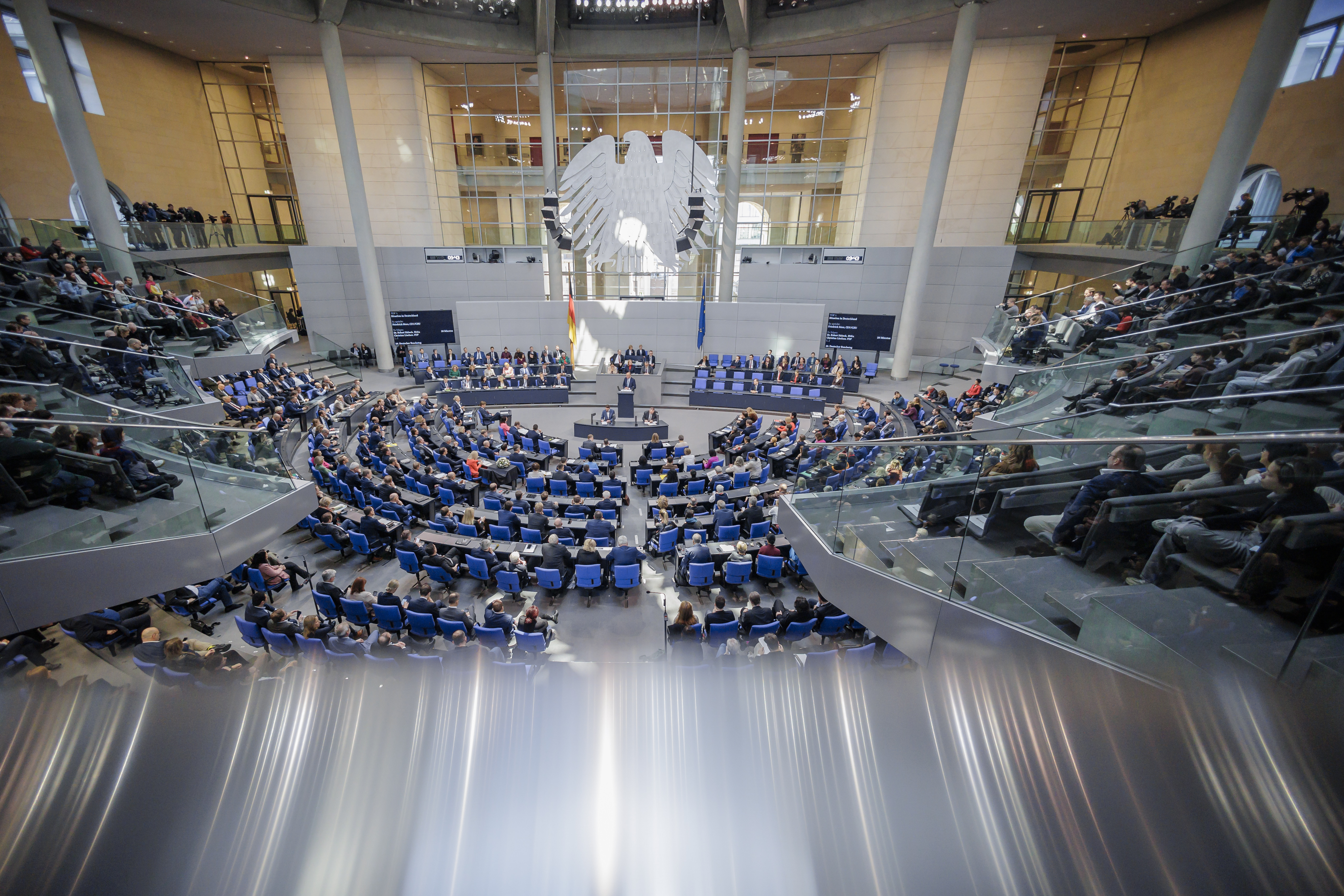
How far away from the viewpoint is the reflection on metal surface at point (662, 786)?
4.75 feet

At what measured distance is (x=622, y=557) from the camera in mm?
7328

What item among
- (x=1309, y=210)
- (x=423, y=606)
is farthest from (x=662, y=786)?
(x=1309, y=210)

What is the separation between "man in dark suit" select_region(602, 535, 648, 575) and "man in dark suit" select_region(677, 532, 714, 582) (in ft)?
2.06

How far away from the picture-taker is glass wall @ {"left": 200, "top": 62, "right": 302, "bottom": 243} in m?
20.6

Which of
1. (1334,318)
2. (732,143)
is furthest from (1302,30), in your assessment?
(732,143)

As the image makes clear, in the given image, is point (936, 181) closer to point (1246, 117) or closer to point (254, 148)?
point (1246, 117)

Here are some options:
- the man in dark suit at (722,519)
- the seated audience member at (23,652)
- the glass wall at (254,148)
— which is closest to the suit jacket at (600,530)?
the man in dark suit at (722,519)

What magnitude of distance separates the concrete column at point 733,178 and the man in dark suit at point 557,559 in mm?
14156

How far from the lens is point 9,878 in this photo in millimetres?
1544

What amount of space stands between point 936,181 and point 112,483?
62.8 feet

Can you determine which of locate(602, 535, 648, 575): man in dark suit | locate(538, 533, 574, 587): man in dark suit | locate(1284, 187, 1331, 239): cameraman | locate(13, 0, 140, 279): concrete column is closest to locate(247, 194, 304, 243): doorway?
locate(13, 0, 140, 279): concrete column

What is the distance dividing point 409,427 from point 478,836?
12.1 m

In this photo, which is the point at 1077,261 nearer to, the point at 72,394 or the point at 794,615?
the point at 794,615

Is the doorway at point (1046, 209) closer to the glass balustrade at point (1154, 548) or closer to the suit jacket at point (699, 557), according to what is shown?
the glass balustrade at point (1154, 548)
